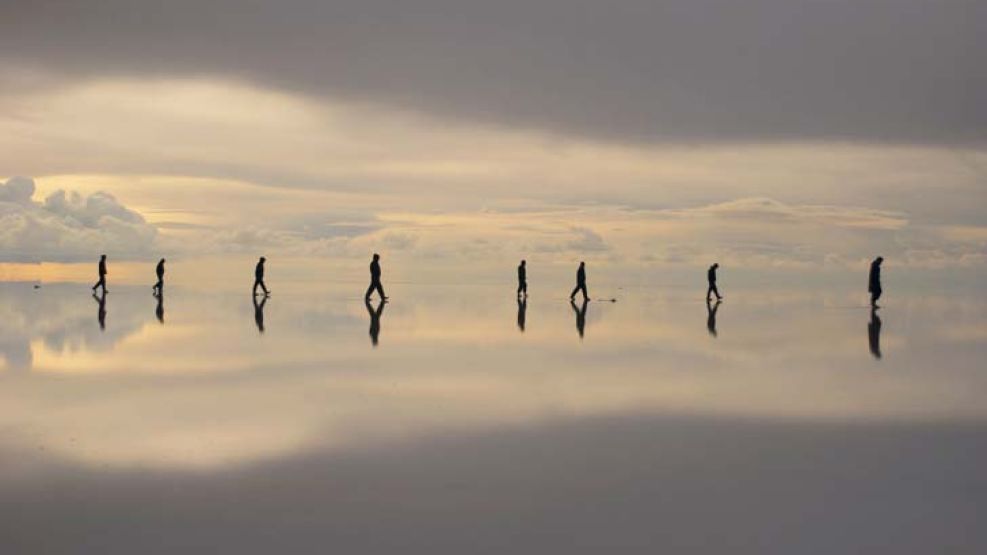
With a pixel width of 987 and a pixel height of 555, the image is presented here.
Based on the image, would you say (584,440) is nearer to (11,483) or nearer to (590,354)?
(11,483)

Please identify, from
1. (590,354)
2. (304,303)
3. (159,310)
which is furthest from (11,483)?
(304,303)

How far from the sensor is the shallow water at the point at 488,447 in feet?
23.1

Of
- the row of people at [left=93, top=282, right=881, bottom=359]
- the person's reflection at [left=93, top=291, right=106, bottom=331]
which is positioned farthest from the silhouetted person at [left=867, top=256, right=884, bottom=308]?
the person's reflection at [left=93, top=291, right=106, bottom=331]

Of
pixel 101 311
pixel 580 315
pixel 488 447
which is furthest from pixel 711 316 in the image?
pixel 488 447

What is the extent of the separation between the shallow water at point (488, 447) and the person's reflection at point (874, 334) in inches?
13.9

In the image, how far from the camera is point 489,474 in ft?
28.5

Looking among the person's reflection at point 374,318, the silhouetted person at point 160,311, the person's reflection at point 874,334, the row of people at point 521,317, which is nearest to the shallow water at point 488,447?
the person's reflection at point 874,334

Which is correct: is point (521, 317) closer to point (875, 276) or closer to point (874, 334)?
point (874, 334)

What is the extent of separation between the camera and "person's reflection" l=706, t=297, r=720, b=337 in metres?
26.5

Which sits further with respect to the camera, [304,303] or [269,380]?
[304,303]

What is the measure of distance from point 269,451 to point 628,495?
369 cm

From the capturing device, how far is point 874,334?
25625mm

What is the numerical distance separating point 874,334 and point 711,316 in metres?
7.71

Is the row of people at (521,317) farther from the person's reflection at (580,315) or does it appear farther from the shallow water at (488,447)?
the shallow water at (488,447)
